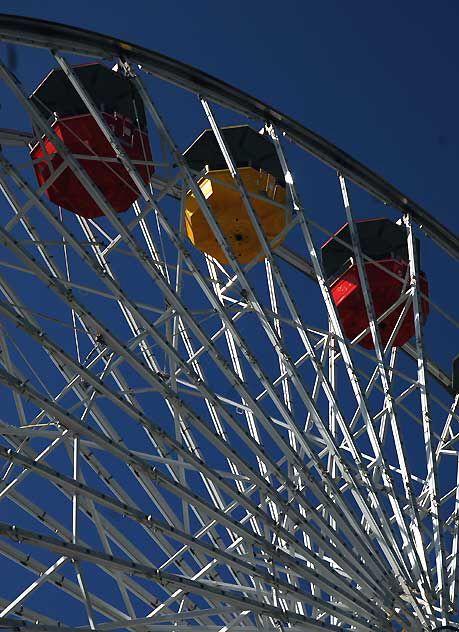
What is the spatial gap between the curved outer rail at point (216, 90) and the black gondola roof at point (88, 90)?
1.10 m

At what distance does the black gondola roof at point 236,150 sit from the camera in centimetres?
2436

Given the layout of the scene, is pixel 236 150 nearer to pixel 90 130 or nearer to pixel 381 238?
pixel 90 130

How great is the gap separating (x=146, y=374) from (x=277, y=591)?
3.61 meters

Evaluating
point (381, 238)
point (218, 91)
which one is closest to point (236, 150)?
point (218, 91)

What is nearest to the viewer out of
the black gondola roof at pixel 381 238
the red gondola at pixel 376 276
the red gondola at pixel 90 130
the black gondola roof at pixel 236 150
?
the red gondola at pixel 90 130

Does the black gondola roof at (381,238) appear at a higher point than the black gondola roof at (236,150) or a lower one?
lower

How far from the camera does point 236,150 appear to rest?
24.7m

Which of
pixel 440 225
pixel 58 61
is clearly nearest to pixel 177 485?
pixel 58 61

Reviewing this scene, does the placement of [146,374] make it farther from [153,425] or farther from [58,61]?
[58,61]

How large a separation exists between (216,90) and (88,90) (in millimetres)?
2377

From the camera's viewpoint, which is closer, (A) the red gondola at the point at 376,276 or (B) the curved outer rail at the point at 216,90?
(B) the curved outer rail at the point at 216,90

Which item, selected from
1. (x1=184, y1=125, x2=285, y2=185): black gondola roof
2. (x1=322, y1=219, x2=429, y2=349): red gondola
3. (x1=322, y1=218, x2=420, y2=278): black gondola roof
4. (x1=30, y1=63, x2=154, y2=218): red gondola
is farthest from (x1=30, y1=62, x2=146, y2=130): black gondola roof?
(x1=322, y1=218, x2=420, y2=278): black gondola roof

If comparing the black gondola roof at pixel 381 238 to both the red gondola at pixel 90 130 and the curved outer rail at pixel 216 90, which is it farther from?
the red gondola at pixel 90 130

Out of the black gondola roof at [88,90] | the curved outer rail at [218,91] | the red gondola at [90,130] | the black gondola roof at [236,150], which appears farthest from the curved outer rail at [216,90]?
the black gondola roof at [236,150]
